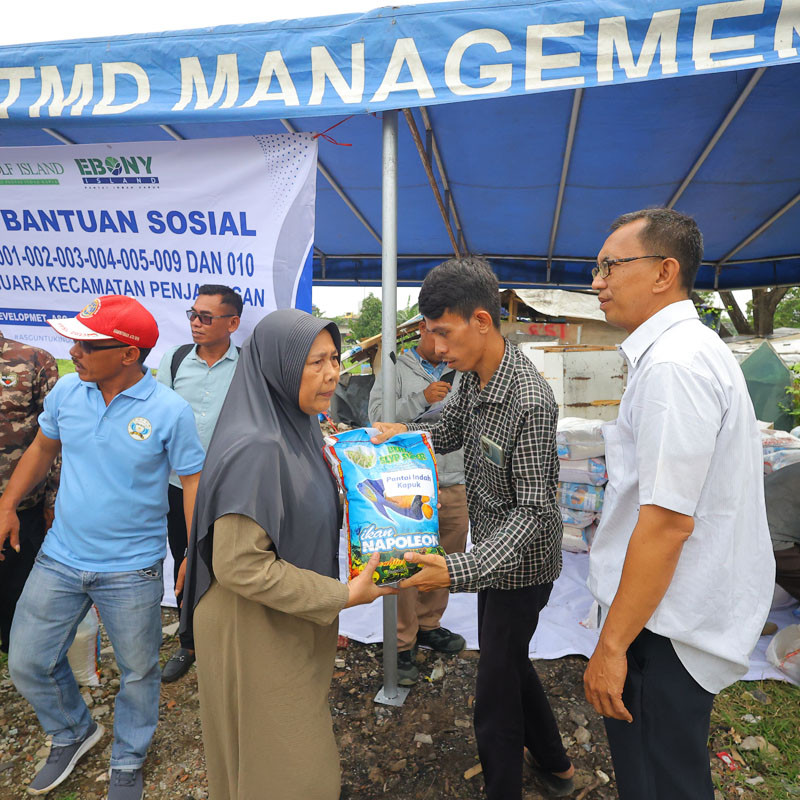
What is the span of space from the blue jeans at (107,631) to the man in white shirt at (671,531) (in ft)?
5.26

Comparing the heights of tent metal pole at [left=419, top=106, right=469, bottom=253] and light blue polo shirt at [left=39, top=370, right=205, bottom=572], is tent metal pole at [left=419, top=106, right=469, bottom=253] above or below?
above

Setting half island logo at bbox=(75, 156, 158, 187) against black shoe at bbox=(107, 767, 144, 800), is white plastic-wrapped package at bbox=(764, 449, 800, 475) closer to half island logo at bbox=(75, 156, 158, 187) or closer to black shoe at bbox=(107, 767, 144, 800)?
black shoe at bbox=(107, 767, 144, 800)

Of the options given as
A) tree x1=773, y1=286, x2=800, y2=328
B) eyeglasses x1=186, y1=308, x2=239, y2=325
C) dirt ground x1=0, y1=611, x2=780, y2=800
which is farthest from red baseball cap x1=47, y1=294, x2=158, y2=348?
tree x1=773, y1=286, x2=800, y2=328

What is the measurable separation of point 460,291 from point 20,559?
2.58 meters

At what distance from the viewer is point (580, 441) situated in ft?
13.8

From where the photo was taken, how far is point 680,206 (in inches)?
159

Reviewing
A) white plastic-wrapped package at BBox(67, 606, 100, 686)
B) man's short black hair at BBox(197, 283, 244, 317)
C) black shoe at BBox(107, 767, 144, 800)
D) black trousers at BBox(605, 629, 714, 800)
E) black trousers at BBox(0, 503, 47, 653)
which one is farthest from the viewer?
white plastic-wrapped package at BBox(67, 606, 100, 686)

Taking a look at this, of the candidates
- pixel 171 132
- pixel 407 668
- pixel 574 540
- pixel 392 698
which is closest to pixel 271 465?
pixel 392 698

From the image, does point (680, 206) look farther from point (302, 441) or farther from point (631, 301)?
point (302, 441)

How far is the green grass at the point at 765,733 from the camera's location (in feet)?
7.29

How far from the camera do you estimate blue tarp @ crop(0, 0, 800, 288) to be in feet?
5.89

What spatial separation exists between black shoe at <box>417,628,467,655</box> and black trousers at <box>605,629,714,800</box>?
68.9 inches

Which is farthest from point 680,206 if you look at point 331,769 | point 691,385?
point 331,769

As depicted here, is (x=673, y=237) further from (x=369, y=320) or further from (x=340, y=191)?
(x=369, y=320)
